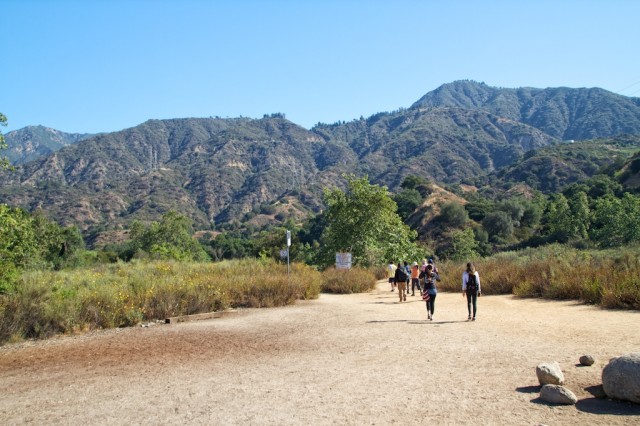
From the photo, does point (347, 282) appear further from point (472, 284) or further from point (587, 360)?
point (587, 360)

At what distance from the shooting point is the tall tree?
30500mm

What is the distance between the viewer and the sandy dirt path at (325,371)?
5.68 meters

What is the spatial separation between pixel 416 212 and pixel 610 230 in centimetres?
4417

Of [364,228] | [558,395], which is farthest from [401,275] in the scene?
[364,228]

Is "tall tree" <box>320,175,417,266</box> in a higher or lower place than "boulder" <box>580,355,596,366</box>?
higher

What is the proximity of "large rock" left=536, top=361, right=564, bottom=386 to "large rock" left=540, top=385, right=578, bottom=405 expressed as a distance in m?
0.32

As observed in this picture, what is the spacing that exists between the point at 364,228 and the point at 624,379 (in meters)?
25.4

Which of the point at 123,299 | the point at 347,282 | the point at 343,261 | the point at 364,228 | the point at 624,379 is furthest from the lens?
the point at 364,228

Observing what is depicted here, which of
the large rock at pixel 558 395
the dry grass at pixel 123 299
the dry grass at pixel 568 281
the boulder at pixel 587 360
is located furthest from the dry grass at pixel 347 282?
the large rock at pixel 558 395

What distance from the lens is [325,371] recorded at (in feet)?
25.0

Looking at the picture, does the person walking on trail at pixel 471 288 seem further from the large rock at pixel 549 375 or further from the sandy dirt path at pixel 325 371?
the large rock at pixel 549 375

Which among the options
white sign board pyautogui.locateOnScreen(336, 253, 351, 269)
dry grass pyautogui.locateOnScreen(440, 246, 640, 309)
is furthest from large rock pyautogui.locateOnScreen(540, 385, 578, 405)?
white sign board pyautogui.locateOnScreen(336, 253, 351, 269)

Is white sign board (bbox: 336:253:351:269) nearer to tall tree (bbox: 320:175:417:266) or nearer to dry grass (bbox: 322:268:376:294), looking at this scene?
dry grass (bbox: 322:268:376:294)

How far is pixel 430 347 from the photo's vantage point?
906 cm
